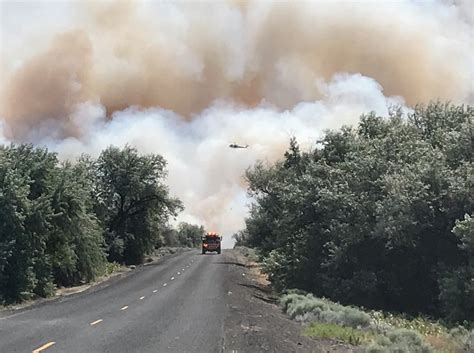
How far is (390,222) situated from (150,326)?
13.2 metres

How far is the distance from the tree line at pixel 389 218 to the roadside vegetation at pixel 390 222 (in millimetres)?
51

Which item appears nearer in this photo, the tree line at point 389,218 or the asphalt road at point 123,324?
the asphalt road at point 123,324

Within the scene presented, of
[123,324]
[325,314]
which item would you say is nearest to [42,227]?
[123,324]

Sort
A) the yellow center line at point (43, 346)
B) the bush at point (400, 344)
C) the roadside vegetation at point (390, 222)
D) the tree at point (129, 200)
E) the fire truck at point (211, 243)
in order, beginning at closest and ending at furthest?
1. the yellow center line at point (43, 346)
2. the bush at point (400, 344)
3. the roadside vegetation at point (390, 222)
4. the tree at point (129, 200)
5. the fire truck at point (211, 243)

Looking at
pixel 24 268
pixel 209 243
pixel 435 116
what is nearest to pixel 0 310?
pixel 24 268

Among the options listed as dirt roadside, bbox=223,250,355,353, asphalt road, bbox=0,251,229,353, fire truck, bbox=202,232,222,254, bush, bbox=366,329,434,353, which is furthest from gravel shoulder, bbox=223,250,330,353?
fire truck, bbox=202,232,222,254

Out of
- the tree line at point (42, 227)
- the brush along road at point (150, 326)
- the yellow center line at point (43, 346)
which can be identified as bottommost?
the yellow center line at point (43, 346)

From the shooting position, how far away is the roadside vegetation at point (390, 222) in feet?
78.9

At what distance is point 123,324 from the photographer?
16953 millimetres

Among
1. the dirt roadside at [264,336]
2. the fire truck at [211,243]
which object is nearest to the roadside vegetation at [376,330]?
the dirt roadside at [264,336]

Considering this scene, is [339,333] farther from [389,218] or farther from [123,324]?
[389,218]

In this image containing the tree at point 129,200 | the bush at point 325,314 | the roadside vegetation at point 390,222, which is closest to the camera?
the bush at point 325,314

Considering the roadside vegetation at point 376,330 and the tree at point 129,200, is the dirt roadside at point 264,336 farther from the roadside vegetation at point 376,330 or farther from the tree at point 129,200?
the tree at point 129,200

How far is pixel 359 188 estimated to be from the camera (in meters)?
30.4
